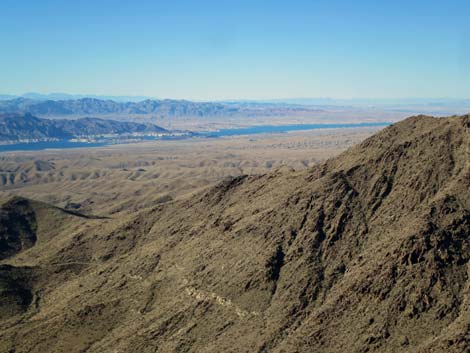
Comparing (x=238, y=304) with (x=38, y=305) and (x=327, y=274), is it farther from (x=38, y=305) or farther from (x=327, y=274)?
(x=38, y=305)

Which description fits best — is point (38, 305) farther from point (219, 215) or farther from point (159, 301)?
point (219, 215)

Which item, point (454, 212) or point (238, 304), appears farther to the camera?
point (238, 304)

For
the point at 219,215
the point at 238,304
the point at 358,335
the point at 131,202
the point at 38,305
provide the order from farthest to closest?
1. the point at 131,202
2. the point at 219,215
3. the point at 38,305
4. the point at 238,304
5. the point at 358,335

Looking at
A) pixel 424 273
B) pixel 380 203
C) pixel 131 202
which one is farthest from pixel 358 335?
pixel 131 202

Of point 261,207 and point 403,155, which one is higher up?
point 403,155

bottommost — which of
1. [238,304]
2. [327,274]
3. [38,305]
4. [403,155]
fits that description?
[38,305]

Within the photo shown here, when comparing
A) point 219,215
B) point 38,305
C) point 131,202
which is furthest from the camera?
point 131,202
